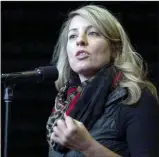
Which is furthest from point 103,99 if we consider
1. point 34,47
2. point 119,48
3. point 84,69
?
point 34,47

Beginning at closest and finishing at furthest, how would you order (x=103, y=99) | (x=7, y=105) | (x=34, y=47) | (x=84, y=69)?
(x=7, y=105) < (x=103, y=99) < (x=84, y=69) < (x=34, y=47)

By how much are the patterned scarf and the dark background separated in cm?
101

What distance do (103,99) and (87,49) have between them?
0.20 m

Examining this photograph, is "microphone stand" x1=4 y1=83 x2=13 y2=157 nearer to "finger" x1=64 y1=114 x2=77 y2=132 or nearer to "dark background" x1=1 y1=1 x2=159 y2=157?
"finger" x1=64 y1=114 x2=77 y2=132

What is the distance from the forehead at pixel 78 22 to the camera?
155 centimetres

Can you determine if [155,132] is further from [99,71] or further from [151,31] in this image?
[151,31]

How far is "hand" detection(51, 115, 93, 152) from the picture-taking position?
1112mm

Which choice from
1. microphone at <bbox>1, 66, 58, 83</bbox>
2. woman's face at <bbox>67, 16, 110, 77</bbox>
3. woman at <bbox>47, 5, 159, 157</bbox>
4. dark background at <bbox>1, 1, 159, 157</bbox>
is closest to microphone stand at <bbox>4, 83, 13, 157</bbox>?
microphone at <bbox>1, 66, 58, 83</bbox>

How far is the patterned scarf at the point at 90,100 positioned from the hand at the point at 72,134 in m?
0.21

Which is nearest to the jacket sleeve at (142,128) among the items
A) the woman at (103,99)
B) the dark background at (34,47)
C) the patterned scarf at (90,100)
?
the woman at (103,99)

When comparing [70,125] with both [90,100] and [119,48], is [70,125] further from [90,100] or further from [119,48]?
[119,48]

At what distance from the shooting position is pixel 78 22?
1595 mm

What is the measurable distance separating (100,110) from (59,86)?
1.67ft

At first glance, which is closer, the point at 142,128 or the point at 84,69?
the point at 142,128
